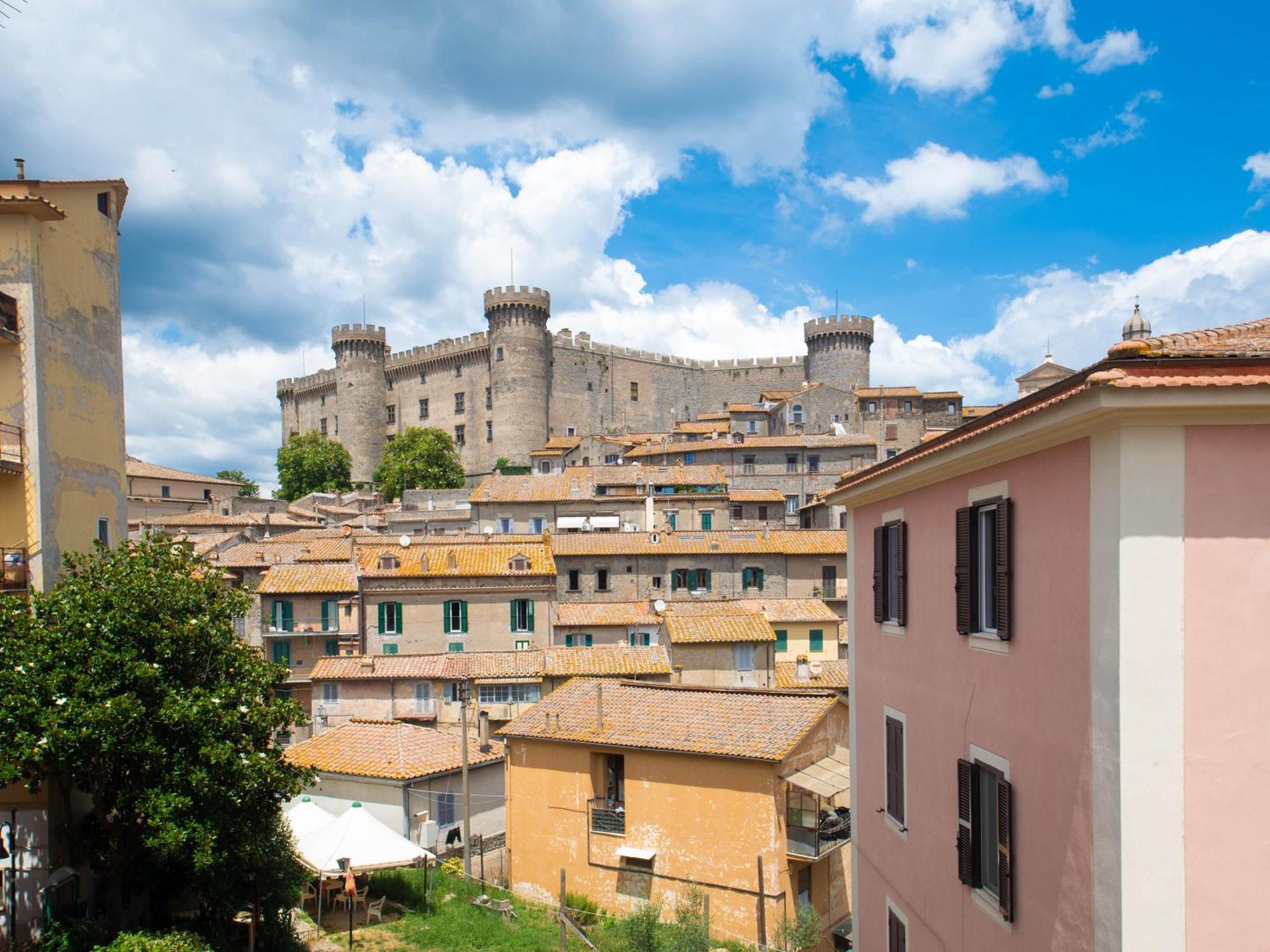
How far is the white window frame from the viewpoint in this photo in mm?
10094

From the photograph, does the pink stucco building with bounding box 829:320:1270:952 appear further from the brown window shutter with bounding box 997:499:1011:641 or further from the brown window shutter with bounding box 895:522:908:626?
the brown window shutter with bounding box 895:522:908:626

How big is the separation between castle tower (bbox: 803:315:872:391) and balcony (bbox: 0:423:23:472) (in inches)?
3465

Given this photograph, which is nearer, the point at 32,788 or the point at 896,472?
the point at 896,472

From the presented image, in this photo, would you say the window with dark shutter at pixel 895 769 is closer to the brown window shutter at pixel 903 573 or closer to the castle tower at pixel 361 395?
the brown window shutter at pixel 903 573

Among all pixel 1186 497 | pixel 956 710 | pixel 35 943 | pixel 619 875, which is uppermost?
pixel 1186 497

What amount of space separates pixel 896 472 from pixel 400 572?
30.1 metres

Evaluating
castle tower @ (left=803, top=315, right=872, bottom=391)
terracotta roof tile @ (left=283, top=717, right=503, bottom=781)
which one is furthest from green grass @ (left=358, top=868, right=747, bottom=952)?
castle tower @ (left=803, top=315, right=872, bottom=391)

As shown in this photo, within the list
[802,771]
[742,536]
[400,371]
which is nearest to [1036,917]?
[802,771]

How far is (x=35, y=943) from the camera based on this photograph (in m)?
14.2

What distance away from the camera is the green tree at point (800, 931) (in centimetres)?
1759

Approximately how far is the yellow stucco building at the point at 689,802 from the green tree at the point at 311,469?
249 feet

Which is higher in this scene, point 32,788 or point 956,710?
point 956,710

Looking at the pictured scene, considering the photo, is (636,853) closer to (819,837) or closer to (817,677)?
(819,837)

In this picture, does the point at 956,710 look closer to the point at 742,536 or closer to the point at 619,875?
the point at 619,875
